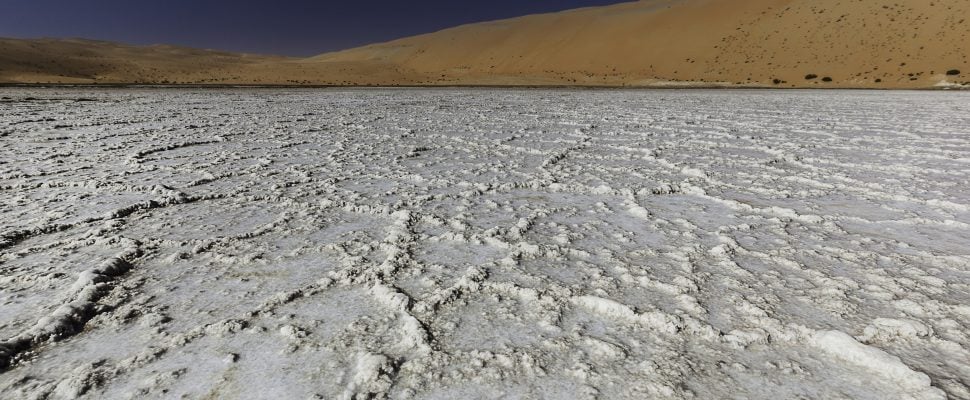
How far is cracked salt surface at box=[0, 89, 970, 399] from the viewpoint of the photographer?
3.71ft

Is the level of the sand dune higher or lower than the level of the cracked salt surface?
higher

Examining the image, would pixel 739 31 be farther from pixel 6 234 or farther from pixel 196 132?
pixel 6 234

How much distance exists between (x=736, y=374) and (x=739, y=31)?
39.6 m

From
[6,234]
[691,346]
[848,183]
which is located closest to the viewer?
[691,346]

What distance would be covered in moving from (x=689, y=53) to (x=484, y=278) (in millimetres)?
36752

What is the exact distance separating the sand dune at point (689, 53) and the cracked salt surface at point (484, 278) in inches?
917

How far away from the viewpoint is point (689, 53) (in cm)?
3431

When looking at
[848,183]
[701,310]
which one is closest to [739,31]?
[848,183]

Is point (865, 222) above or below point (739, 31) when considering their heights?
below

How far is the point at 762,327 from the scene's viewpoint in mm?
1326

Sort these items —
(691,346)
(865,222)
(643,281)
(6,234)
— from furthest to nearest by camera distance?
(865,222) < (6,234) < (643,281) < (691,346)

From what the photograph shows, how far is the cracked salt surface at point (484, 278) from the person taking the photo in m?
1.13

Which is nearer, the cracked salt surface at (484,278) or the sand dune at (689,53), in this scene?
the cracked salt surface at (484,278)

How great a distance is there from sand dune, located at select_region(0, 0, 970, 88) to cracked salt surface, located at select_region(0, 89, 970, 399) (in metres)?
23.3
